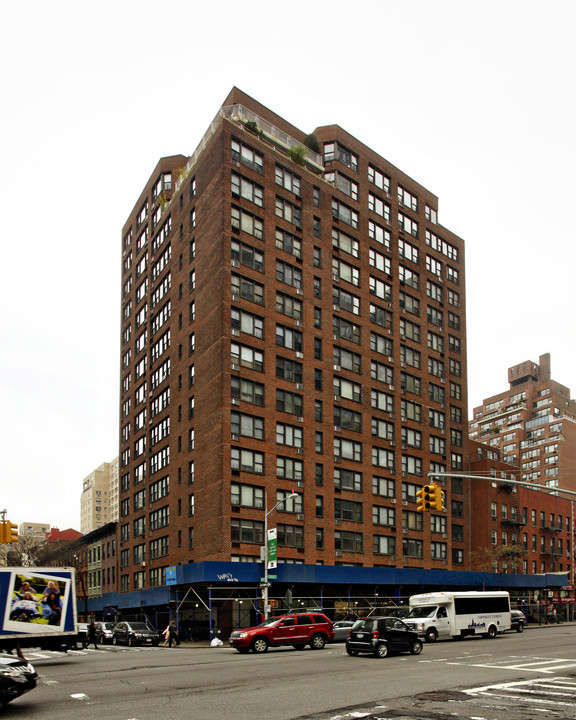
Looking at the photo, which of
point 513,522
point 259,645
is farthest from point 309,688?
point 513,522

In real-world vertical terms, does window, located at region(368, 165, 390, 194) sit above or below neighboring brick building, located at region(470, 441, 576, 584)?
above

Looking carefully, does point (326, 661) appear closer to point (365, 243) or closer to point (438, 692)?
point (438, 692)

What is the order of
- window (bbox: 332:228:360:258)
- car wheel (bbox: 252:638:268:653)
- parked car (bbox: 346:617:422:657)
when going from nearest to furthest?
parked car (bbox: 346:617:422:657), car wheel (bbox: 252:638:268:653), window (bbox: 332:228:360:258)

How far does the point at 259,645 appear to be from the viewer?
3369 cm

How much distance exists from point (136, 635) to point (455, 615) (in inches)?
787

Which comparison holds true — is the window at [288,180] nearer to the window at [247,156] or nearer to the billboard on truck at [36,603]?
the window at [247,156]

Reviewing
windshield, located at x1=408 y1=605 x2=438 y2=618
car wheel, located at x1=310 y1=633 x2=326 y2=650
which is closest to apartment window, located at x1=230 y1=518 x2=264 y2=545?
windshield, located at x1=408 y1=605 x2=438 y2=618

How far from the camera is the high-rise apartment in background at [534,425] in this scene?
149125 mm

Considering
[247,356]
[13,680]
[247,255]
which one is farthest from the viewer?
[247,255]

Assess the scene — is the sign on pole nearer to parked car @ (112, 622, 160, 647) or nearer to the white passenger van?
parked car @ (112, 622, 160, 647)

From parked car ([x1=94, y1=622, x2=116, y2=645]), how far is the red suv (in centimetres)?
2014

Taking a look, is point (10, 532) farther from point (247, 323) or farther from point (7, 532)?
point (247, 323)

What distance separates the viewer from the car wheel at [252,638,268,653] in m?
33.5

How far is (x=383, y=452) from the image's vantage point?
7000 cm
